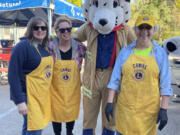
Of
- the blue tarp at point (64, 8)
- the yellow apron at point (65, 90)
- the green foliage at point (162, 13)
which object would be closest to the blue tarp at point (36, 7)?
the blue tarp at point (64, 8)

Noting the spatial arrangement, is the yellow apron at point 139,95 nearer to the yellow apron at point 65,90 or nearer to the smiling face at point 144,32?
the smiling face at point 144,32

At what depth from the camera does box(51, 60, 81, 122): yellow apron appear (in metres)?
Result: 2.33

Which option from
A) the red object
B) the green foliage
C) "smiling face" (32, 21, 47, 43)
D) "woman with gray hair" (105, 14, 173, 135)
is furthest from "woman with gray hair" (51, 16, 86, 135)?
the green foliage

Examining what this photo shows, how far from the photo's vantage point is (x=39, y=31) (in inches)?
81.0

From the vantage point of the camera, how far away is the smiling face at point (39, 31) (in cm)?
205

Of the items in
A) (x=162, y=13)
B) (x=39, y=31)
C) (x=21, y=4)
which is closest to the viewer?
(x=39, y=31)

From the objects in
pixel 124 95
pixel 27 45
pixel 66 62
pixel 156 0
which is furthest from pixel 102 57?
pixel 156 0

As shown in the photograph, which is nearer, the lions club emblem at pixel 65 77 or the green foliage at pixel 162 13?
the lions club emblem at pixel 65 77

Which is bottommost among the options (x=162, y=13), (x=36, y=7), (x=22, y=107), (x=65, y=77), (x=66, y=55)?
(x=22, y=107)

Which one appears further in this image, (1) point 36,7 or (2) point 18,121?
(1) point 36,7

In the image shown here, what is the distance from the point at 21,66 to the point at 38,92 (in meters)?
0.34

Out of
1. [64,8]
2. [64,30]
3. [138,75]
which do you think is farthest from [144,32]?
[64,8]

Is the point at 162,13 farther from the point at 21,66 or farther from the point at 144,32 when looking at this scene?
the point at 21,66

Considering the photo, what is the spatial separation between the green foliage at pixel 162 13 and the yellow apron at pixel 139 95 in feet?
55.2
